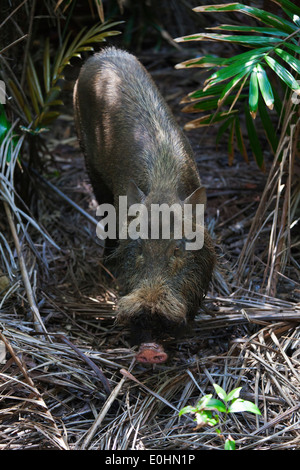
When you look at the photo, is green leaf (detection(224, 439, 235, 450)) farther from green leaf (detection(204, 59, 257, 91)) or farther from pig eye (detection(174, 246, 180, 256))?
green leaf (detection(204, 59, 257, 91))

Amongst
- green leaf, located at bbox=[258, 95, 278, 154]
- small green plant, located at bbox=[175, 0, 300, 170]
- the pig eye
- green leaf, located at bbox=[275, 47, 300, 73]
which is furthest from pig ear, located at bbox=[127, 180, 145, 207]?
green leaf, located at bbox=[258, 95, 278, 154]

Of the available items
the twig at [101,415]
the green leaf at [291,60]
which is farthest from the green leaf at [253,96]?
the twig at [101,415]

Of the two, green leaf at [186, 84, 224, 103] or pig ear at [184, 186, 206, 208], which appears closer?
pig ear at [184, 186, 206, 208]

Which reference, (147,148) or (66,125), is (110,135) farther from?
(66,125)

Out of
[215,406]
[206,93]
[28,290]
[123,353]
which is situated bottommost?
[123,353]

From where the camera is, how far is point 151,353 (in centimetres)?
363

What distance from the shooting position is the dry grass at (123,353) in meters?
3.52

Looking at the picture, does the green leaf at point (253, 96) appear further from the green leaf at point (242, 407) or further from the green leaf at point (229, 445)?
the green leaf at point (229, 445)

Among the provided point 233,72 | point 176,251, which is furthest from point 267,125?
point 176,251

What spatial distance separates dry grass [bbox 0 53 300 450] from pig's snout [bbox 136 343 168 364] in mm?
230

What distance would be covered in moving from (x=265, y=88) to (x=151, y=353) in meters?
2.02

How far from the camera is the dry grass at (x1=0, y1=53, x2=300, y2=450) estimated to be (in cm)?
352

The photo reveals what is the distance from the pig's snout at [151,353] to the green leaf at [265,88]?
1.83m

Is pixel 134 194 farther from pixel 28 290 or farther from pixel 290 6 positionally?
pixel 290 6
